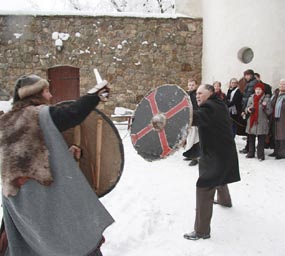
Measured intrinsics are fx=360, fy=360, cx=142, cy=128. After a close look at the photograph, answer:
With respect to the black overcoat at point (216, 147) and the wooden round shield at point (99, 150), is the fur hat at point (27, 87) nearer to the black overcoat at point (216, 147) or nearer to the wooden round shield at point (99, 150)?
the wooden round shield at point (99, 150)

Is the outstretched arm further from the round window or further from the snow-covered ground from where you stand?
the round window

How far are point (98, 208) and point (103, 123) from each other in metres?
0.60

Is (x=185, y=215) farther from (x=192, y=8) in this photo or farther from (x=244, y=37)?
(x=192, y=8)

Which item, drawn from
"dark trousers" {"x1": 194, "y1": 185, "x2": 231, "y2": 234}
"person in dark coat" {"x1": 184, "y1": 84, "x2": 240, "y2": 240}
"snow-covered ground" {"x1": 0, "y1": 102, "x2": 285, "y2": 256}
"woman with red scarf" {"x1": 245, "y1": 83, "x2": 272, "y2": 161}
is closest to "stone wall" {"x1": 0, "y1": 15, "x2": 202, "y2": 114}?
"woman with red scarf" {"x1": 245, "y1": 83, "x2": 272, "y2": 161}

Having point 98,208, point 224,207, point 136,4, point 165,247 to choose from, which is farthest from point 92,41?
point 136,4

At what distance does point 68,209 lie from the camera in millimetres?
2068

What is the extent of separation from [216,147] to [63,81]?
336 inches

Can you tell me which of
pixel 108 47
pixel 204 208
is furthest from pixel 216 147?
pixel 108 47

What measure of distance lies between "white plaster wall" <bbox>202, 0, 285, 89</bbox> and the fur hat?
24.0 feet

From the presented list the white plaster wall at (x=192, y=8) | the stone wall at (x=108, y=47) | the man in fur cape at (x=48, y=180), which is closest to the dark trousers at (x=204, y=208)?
the man in fur cape at (x=48, y=180)

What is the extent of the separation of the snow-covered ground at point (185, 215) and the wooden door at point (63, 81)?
580 centimetres

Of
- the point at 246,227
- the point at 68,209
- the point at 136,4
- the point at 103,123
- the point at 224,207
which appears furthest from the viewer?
the point at 136,4

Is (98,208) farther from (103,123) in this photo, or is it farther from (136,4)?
(136,4)

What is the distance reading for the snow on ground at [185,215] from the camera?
3355 mm
